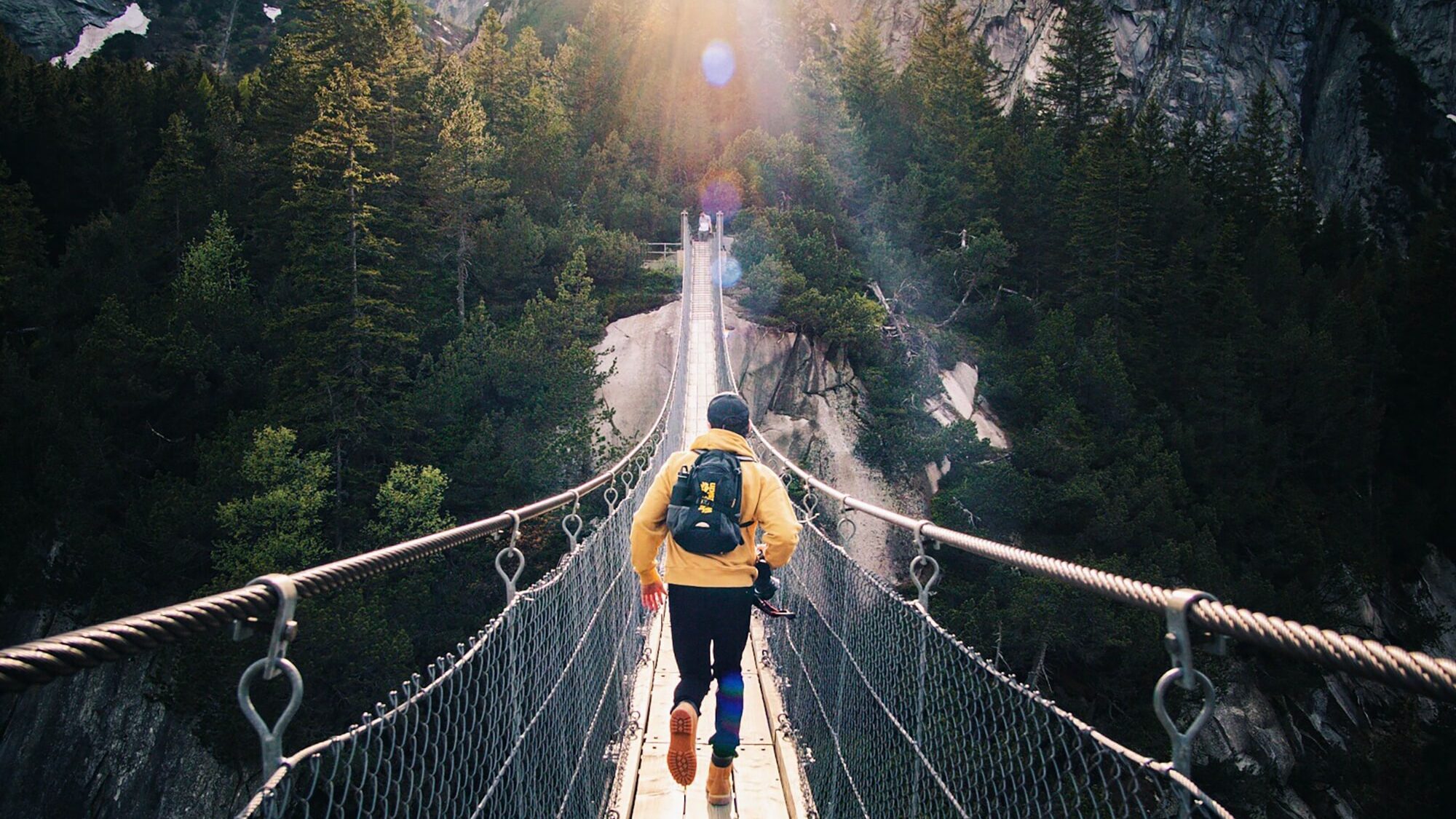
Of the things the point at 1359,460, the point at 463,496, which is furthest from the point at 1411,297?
the point at 463,496

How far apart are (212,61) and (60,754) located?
45.2m

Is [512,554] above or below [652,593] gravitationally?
above

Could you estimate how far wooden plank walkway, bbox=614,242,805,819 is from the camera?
116 inches

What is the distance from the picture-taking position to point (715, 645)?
262 cm

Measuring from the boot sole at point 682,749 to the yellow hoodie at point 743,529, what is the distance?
1.37 feet

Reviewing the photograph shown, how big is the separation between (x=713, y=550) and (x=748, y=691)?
78.8 inches

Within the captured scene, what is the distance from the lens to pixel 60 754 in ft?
45.4

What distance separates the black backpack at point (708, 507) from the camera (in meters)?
2.42

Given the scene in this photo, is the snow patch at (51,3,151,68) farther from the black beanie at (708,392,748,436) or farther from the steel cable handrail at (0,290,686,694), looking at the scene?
the steel cable handrail at (0,290,686,694)

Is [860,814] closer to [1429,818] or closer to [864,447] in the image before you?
[864,447]

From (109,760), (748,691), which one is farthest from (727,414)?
(109,760)

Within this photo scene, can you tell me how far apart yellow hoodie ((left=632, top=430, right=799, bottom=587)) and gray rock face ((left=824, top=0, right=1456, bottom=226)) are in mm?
35833

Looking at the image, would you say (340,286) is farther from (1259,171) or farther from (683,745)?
(1259,171)

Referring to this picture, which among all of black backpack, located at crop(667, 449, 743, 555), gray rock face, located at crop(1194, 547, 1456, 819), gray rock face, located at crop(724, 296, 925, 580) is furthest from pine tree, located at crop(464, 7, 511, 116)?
black backpack, located at crop(667, 449, 743, 555)
